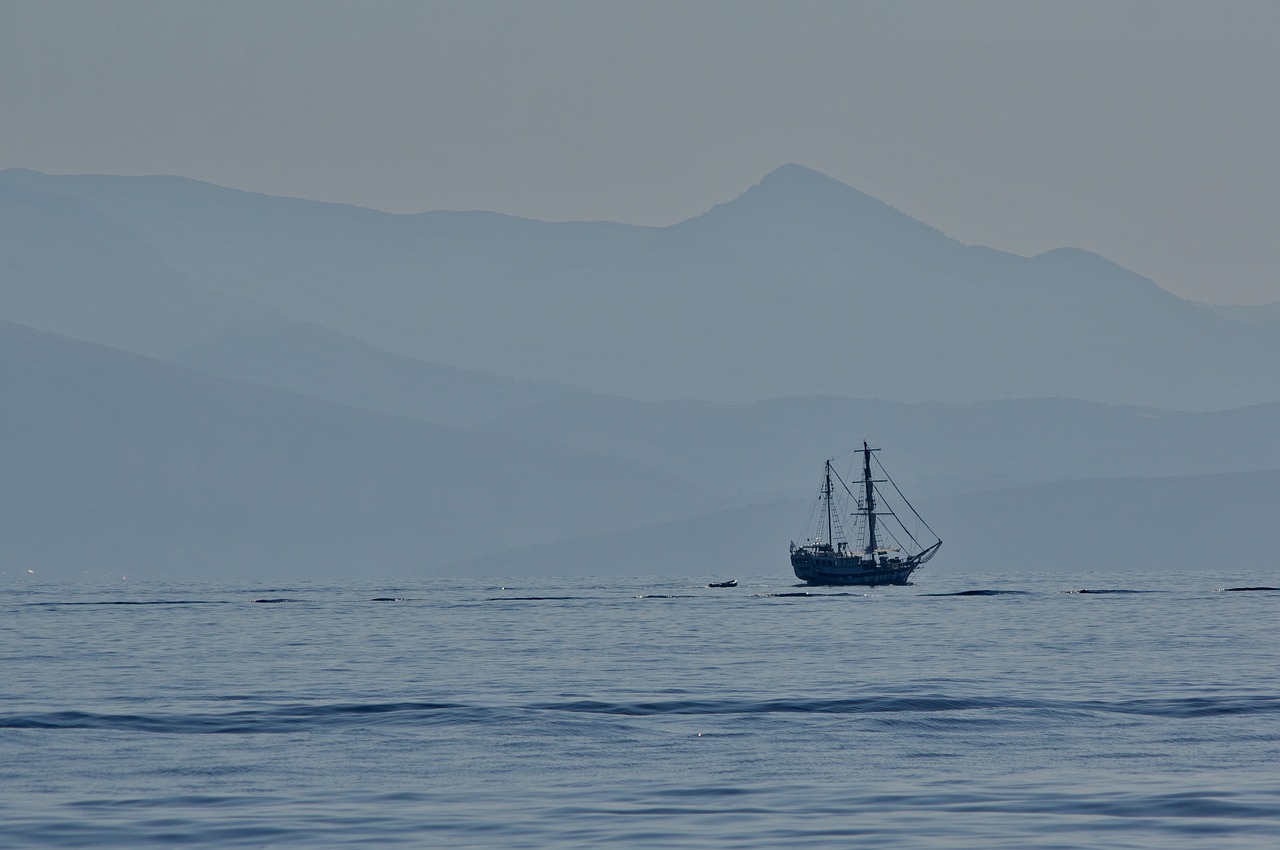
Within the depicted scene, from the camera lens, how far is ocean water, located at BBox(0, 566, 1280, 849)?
3659 cm

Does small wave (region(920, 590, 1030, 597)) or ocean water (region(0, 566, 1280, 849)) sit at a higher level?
small wave (region(920, 590, 1030, 597))

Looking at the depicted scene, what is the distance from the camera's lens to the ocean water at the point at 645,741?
3659 cm

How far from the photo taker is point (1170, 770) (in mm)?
43625

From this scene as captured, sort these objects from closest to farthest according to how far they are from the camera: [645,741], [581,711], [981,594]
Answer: [645,741] → [581,711] → [981,594]

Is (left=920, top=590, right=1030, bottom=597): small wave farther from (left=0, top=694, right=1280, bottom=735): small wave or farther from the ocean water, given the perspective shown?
(left=0, top=694, right=1280, bottom=735): small wave

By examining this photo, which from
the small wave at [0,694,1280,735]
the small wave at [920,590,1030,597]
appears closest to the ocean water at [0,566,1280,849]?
the small wave at [0,694,1280,735]

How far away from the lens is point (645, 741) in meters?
51.3

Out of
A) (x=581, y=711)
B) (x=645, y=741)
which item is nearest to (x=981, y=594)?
(x=581, y=711)

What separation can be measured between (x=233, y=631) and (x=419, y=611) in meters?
38.9

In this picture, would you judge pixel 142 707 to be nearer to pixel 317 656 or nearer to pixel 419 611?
pixel 317 656

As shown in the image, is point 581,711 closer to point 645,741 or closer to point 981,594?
point 645,741

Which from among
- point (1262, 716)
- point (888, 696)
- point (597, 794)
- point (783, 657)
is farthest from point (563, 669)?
point (597, 794)

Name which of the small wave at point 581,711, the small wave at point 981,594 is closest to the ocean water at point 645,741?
the small wave at point 581,711

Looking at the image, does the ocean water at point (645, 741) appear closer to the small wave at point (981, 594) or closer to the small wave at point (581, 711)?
the small wave at point (581, 711)
